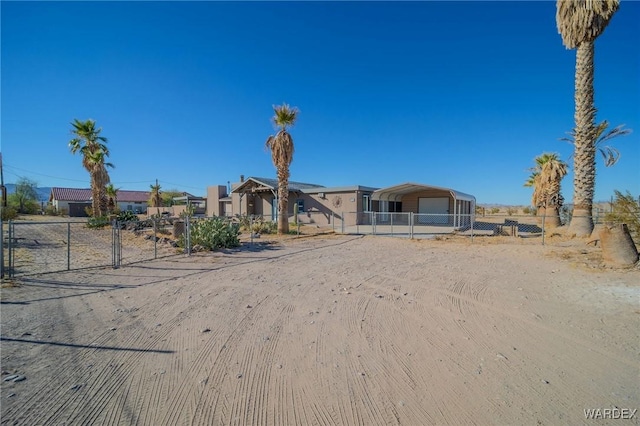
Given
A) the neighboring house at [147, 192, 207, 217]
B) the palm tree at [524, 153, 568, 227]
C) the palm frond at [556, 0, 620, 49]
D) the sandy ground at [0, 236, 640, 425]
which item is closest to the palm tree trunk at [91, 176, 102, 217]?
the neighboring house at [147, 192, 207, 217]

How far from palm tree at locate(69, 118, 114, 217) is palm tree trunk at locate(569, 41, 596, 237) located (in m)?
30.7

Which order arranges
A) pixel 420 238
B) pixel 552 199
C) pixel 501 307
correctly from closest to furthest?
pixel 501 307, pixel 420 238, pixel 552 199

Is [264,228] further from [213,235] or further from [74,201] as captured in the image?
[74,201]

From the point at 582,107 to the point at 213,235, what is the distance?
655 inches

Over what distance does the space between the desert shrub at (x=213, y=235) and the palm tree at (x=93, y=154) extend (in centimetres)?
1710

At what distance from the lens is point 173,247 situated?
1216 cm

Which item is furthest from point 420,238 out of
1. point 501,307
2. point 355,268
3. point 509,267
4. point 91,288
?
point 91,288

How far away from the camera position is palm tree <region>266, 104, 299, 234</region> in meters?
A: 17.1

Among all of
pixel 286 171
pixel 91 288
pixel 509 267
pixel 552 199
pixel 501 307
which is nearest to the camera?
pixel 501 307

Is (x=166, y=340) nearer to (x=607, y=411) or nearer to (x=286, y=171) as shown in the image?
(x=607, y=411)

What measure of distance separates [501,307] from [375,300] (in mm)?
2131

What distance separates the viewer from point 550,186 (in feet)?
68.9

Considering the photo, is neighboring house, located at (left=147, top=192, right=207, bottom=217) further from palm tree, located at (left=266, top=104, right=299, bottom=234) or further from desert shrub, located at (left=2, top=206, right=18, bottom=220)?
palm tree, located at (left=266, top=104, right=299, bottom=234)

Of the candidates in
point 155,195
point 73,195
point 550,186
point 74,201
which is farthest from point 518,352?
point 73,195
